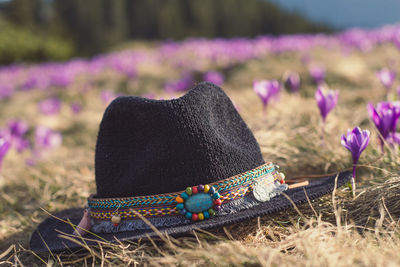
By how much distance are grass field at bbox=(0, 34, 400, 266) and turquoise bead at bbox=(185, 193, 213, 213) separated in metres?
0.13

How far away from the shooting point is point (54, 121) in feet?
24.9

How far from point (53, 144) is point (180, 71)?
19.2 feet

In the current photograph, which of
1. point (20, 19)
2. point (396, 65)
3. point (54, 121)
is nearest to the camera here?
point (396, 65)

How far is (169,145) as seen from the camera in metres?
1.95

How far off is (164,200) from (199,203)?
0.18 m

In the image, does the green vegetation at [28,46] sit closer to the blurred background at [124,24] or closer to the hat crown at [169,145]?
the blurred background at [124,24]

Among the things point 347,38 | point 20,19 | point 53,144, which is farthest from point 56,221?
point 20,19

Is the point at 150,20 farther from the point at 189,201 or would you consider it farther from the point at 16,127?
the point at 189,201

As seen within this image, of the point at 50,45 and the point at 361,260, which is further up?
the point at 50,45

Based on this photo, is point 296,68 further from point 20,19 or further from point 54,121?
point 20,19

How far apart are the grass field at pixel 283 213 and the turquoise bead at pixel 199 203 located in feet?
0.42

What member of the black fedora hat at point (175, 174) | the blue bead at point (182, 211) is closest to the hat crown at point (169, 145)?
the black fedora hat at point (175, 174)

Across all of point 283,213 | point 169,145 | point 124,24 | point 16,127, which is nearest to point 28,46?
point 124,24

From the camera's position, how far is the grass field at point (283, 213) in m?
1.67
